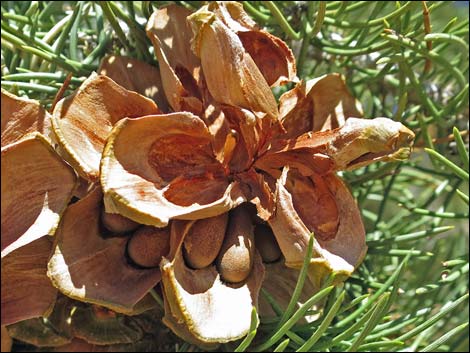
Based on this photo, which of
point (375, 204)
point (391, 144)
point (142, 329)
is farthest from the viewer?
point (375, 204)

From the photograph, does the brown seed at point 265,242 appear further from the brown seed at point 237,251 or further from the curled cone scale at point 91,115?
the curled cone scale at point 91,115

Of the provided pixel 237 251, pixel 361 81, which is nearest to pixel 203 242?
pixel 237 251

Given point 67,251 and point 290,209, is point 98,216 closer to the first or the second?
point 67,251

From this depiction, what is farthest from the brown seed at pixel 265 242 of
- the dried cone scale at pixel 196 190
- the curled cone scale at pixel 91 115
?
the curled cone scale at pixel 91 115

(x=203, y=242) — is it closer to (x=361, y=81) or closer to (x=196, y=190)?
(x=196, y=190)

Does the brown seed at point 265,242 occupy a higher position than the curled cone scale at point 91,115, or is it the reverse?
the curled cone scale at point 91,115

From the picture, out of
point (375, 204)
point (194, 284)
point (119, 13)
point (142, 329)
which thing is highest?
point (119, 13)

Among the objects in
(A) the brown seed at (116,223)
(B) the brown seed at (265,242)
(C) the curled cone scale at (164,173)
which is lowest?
(B) the brown seed at (265,242)

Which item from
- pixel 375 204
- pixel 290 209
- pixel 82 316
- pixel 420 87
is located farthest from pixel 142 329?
pixel 375 204
